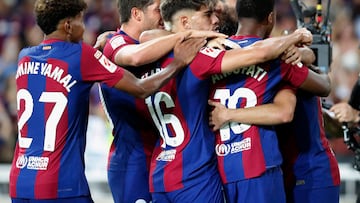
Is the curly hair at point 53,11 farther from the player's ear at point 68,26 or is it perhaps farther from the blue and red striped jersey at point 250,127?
the blue and red striped jersey at point 250,127

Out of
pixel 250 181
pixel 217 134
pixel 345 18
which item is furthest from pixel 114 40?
pixel 345 18

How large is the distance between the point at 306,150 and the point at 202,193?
965 millimetres

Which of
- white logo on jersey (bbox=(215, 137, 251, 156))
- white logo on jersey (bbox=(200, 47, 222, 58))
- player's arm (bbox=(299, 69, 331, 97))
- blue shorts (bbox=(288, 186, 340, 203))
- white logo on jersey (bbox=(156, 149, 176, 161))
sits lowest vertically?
blue shorts (bbox=(288, 186, 340, 203))

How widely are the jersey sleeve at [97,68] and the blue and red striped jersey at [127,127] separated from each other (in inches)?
20.6

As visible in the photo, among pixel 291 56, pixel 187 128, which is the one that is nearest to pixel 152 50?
pixel 187 128

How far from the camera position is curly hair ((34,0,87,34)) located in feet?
19.7

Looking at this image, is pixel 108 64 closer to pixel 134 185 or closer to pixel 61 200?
pixel 61 200

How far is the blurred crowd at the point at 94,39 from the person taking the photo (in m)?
12.8

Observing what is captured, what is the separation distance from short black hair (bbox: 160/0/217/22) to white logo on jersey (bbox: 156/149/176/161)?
0.93 m

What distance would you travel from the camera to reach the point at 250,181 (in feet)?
19.7

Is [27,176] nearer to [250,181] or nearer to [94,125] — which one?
[250,181]

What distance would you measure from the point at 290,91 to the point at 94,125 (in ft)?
22.0

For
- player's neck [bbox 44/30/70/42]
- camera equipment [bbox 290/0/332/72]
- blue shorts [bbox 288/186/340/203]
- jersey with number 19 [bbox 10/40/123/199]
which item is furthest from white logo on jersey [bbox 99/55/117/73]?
camera equipment [bbox 290/0/332/72]

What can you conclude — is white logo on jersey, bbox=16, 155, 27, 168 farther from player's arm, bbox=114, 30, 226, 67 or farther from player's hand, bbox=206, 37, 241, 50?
player's hand, bbox=206, 37, 241, 50
